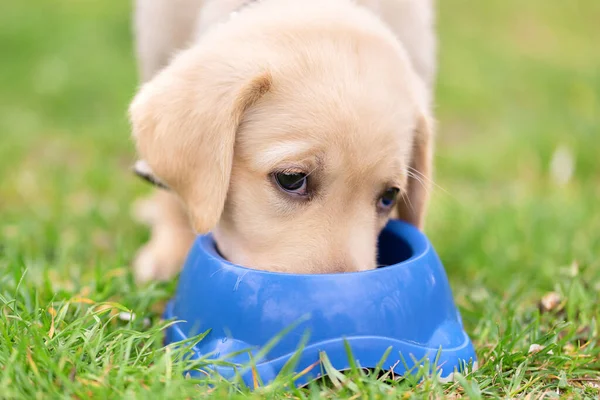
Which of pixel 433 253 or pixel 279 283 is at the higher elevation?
pixel 279 283

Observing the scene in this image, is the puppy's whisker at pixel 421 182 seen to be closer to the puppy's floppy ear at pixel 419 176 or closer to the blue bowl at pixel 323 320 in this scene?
the puppy's floppy ear at pixel 419 176

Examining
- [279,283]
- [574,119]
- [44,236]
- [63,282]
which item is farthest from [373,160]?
[574,119]

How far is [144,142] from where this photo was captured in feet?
8.41

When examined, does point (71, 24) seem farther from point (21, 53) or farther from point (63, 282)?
point (63, 282)

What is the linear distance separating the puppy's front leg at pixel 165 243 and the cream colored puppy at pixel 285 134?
2.02 feet

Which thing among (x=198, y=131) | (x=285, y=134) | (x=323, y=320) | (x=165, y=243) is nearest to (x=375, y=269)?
(x=323, y=320)

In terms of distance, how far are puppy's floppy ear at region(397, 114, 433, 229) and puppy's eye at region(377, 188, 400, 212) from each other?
0.58ft

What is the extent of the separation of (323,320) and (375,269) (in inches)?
9.5

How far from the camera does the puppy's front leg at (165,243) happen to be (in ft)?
10.9

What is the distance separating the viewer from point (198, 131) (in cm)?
250

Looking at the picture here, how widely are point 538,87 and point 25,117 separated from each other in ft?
17.8

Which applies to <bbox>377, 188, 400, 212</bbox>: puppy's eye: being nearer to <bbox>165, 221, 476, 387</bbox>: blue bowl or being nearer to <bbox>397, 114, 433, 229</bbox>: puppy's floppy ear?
<bbox>397, 114, 433, 229</bbox>: puppy's floppy ear

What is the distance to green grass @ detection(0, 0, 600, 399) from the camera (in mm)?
2162

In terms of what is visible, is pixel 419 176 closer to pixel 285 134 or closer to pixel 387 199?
pixel 387 199
